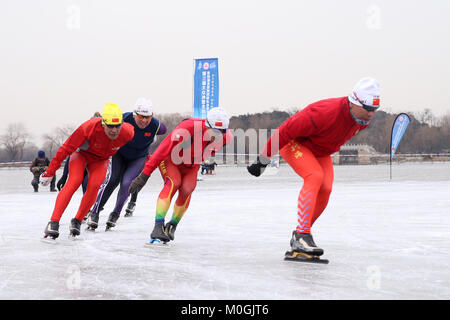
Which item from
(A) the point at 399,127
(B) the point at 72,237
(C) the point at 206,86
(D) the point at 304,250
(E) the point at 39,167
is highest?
(C) the point at 206,86

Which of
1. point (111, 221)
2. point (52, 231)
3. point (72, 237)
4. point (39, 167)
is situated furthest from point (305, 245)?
point (39, 167)

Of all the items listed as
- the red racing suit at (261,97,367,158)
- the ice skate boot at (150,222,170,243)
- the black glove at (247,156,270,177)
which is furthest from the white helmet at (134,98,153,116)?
the red racing suit at (261,97,367,158)

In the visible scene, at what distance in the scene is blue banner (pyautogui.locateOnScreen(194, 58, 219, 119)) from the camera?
23.1 meters

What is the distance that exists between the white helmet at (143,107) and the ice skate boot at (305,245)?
2932 millimetres

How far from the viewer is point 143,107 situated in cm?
739

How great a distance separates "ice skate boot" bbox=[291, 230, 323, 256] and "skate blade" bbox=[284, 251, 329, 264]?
0.03 m

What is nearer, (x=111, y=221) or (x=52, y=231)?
(x=52, y=231)

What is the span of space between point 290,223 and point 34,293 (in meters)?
4.91

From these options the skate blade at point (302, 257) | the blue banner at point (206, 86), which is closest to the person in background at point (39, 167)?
the blue banner at point (206, 86)

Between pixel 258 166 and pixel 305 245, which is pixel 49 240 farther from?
pixel 305 245

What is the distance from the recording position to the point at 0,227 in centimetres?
796

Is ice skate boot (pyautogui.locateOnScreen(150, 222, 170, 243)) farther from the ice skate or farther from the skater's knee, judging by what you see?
the skater's knee

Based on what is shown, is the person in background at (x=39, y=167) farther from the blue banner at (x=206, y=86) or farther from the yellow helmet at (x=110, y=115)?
the yellow helmet at (x=110, y=115)

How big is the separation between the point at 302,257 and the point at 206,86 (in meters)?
18.4
